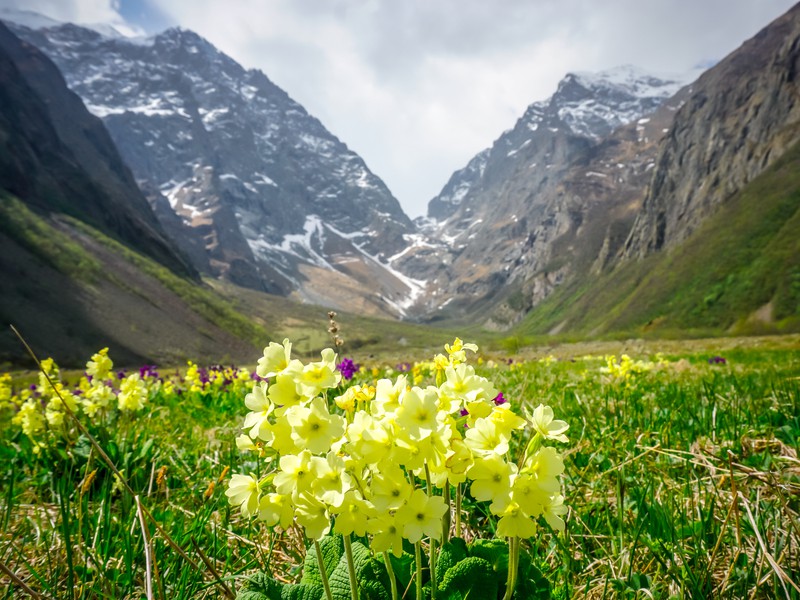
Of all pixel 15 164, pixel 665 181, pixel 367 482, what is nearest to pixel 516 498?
pixel 367 482

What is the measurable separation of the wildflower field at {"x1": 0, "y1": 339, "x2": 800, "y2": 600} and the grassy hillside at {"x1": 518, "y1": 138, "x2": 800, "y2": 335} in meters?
69.7

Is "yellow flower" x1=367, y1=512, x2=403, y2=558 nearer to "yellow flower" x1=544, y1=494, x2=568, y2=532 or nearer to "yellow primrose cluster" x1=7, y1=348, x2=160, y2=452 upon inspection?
"yellow flower" x1=544, y1=494, x2=568, y2=532

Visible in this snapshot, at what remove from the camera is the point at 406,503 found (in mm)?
1268

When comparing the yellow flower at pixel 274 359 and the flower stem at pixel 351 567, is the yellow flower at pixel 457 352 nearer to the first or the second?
the yellow flower at pixel 274 359

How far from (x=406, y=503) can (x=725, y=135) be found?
139 m

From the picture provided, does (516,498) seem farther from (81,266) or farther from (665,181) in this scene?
(665,181)

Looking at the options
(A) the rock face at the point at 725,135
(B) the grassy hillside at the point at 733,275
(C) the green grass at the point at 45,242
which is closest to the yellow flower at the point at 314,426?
(B) the grassy hillside at the point at 733,275

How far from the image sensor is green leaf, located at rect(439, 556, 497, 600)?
1495 mm

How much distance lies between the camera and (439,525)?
1.26 m

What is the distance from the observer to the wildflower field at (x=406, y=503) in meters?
1.28

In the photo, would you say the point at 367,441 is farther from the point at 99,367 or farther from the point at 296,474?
the point at 99,367

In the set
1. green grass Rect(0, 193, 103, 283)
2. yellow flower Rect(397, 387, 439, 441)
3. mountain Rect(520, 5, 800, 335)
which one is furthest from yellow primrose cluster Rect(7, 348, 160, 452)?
green grass Rect(0, 193, 103, 283)

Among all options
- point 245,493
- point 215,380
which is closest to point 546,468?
point 245,493

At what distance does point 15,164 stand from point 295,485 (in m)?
136
